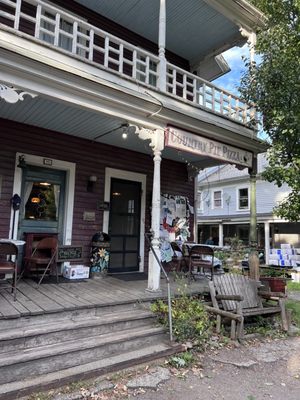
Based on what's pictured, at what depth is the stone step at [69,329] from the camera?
3295mm

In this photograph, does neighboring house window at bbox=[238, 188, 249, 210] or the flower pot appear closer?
the flower pot

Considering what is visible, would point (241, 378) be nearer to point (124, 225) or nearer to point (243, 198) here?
point (124, 225)

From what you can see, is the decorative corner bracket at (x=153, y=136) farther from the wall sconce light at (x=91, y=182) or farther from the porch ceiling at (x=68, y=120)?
the wall sconce light at (x=91, y=182)

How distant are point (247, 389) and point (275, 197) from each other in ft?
57.8

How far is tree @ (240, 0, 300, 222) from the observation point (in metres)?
6.32

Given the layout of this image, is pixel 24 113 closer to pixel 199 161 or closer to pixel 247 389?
pixel 199 161

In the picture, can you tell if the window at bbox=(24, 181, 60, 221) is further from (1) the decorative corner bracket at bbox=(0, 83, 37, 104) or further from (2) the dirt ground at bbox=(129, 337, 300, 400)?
(2) the dirt ground at bbox=(129, 337, 300, 400)

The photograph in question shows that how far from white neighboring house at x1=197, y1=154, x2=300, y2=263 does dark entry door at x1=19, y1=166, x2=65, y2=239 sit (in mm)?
12200

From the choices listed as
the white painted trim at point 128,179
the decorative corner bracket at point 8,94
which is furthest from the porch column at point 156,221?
the decorative corner bracket at point 8,94

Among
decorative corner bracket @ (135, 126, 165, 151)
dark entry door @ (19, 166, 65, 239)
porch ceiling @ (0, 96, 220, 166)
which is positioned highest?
porch ceiling @ (0, 96, 220, 166)

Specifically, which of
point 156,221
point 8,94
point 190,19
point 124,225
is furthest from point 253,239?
point 8,94

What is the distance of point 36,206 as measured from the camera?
6238 mm

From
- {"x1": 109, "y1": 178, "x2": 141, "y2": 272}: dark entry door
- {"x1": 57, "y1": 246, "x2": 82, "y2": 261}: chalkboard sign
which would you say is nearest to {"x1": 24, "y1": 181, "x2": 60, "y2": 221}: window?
{"x1": 57, "y1": 246, "x2": 82, "y2": 261}: chalkboard sign

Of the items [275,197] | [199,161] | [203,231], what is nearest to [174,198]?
[199,161]
